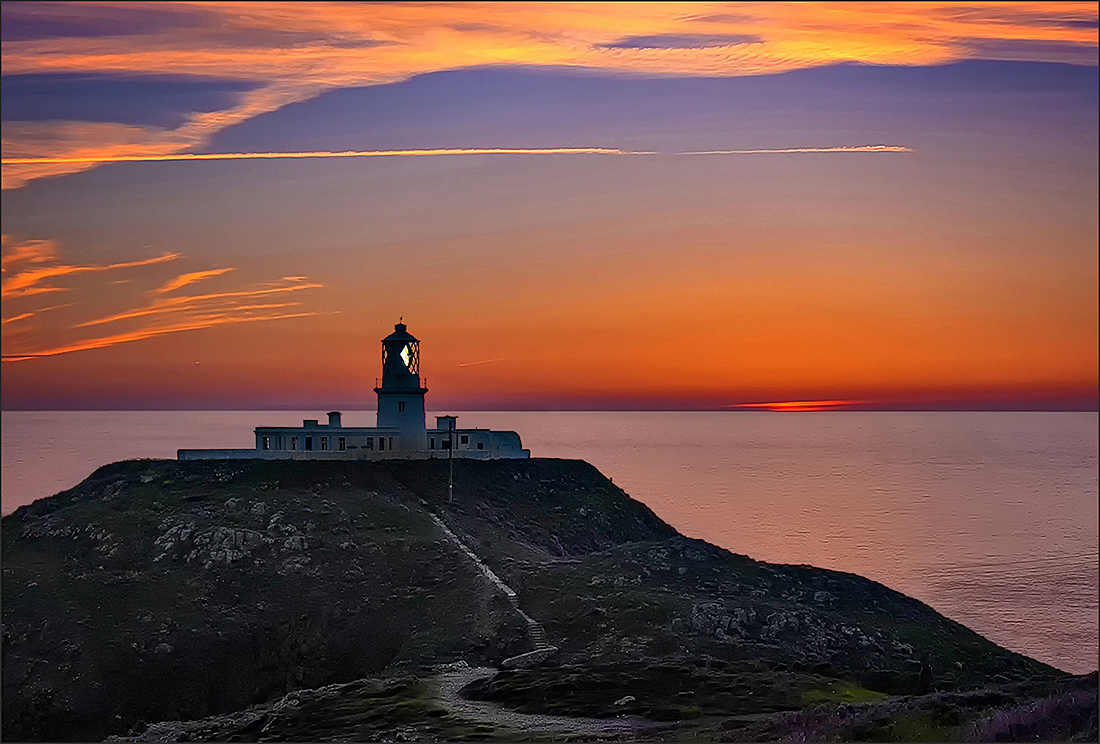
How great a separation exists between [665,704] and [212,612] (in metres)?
29.8

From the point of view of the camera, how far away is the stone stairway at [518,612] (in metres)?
57.1

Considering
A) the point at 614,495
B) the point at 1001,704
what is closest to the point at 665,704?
the point at 1001,704

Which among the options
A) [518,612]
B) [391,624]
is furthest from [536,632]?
[391,624]

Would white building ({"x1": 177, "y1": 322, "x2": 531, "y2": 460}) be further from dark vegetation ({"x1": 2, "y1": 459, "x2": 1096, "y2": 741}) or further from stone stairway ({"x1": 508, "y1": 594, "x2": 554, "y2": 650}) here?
stone stairway ({"x1": 508, "y1": 594, "x2": 554, "y2": 650})

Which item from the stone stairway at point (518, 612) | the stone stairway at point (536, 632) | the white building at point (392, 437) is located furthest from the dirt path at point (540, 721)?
the white building at point (392, 437)

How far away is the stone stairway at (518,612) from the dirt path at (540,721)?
699 centimetres

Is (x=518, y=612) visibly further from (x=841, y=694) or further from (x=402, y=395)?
(x=402, y=395)

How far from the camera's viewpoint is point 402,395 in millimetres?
94250

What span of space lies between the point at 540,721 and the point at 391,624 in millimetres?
22219

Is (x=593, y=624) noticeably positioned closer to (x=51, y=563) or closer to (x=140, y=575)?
(x=140, y=575)

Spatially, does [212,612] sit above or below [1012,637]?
above

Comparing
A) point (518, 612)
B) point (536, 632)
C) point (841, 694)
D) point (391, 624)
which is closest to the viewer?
point (841, 694)

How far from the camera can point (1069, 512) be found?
19200 cm

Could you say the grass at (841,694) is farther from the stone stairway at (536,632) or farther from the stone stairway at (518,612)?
the stone stairway at (536,632)
